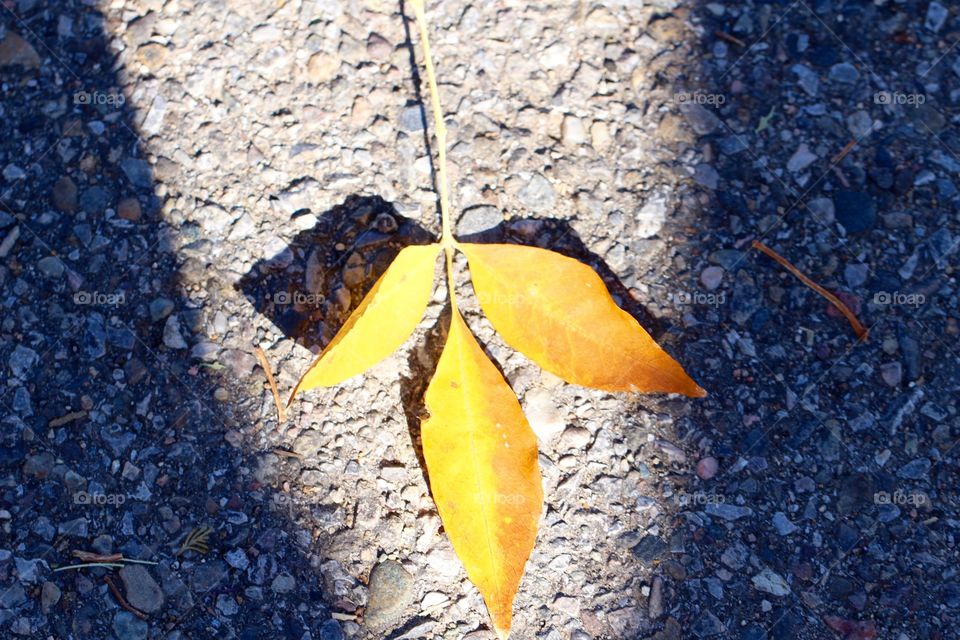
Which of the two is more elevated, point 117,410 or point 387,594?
point 117,410

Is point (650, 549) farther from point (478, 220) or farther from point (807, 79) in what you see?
point (807, 79)

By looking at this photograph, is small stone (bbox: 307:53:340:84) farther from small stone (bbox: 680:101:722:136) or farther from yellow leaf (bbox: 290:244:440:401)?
small stone (bbox: 680:101:722:136)

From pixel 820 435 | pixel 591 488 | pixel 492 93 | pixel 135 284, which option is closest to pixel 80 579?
pixel 135 284

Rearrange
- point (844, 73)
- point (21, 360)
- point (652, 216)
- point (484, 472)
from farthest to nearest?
point (844, 73) → point (652, 216) → point (21, 360) → point (484, 472)

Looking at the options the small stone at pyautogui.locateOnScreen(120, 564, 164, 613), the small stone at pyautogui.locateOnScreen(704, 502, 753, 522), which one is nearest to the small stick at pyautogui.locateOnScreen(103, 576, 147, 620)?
the small stone at pyautogui.locateOnScreen(120, 564, 164, 613)

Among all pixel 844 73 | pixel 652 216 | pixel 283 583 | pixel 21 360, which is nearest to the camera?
pixel 283 583

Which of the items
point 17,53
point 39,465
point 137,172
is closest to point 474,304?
point 137,172

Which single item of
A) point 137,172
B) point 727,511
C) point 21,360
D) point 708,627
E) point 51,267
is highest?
point 137,172
